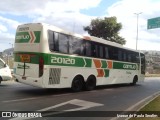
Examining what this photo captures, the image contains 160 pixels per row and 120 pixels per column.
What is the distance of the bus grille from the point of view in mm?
14661

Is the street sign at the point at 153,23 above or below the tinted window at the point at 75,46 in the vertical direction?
above

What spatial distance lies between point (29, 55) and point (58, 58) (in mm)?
1385

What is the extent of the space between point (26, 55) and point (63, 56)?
1.81 m

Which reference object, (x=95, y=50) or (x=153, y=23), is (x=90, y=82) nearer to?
(x=95, y=50)

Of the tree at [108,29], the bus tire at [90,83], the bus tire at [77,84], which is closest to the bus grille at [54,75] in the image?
the bus tire at [77,84]

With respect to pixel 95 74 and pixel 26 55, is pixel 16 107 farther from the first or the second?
pixel 95 74

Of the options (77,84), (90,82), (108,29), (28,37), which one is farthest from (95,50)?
(108,29)

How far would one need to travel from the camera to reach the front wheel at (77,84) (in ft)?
55.0

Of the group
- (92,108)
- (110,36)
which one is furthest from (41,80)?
(110,36)

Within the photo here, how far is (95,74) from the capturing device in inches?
736

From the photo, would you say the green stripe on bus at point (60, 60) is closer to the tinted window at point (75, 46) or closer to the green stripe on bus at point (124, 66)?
the tinted window at point (75, 46)

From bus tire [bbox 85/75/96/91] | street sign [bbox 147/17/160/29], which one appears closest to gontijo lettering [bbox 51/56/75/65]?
bus tire [bbox 85/75/96/91]

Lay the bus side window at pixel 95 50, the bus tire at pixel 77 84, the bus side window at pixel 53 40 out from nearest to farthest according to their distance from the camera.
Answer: the bus side window at pixel 53 40, the bus tire at pixel 77 84, the bus side window at pixel 95 50

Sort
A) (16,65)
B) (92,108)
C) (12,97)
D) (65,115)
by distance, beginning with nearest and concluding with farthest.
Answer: (65,115)
(92,108)
(12,97)
(16,65)
